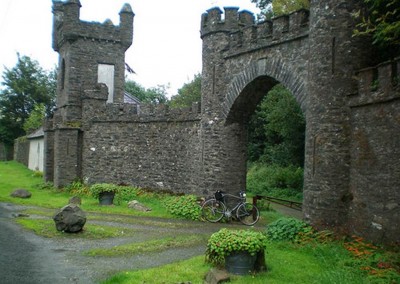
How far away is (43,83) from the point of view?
50.3 metres

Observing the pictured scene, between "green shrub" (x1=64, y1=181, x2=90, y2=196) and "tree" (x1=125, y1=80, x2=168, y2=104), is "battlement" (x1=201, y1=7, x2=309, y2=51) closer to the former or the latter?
"green shrub" (x1=64, y1=181, x2=90, y2=196)

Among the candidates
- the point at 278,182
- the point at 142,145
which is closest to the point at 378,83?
the point at 142,145

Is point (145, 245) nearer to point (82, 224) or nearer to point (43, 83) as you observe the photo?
point (82, 224)

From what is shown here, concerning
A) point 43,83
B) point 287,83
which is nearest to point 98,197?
point 287,83

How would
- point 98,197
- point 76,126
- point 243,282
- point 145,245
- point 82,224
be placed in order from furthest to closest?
1. point 76,126
2. point 98,197
3. point 82,224
4. point 145,245
5. point 243,282

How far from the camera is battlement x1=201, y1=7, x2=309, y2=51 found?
12078 millimetres

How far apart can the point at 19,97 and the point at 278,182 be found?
116ft

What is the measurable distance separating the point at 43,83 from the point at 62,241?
141 feet

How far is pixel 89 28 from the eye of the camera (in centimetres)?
2256

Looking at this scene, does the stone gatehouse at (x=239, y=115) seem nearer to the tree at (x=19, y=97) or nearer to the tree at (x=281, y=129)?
the tree at (x=281, y=129)

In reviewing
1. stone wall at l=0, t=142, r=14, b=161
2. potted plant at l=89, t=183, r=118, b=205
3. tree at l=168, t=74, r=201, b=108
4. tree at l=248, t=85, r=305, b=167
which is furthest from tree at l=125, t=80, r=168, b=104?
potted plant at l=89, t=183, r=118, b=205

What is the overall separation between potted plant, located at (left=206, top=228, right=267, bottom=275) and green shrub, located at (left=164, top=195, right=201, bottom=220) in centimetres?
691

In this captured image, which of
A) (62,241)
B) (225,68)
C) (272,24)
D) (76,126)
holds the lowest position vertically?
(62,241)

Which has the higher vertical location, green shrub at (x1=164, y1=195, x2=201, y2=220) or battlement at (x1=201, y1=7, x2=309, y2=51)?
battlement at (x1=201, y1=7, x2=309, y2=51)
